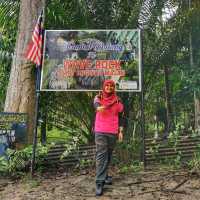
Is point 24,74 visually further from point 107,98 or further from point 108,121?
point 108,121

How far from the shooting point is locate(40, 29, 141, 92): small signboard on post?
880 cm

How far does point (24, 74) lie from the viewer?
32.1ft

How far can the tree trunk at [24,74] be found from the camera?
9.70 meters

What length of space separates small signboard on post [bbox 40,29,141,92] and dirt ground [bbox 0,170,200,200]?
1.62m

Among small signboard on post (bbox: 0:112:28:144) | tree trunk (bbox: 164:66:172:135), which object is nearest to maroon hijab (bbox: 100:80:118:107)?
small signboard on post (bbox: 0:112:28:144)

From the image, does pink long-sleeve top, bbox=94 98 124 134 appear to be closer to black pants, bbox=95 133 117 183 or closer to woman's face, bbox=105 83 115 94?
black pants, bbox=95 133 117 183

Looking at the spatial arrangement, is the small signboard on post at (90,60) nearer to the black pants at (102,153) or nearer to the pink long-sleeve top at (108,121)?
the pink long-sleeve top at (108,121)

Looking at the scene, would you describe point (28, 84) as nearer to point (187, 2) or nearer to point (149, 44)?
point (149, 44)

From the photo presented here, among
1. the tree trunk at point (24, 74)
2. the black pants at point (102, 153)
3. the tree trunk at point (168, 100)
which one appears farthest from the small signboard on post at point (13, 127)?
the tree trunk at point (168, 100)

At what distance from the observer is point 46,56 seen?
29.3ft

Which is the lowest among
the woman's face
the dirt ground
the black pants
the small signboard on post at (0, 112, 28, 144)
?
the dirt ground

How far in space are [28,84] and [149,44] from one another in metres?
2.78

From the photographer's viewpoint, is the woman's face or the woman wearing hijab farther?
the woman's face

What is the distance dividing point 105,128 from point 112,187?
97 centimetres
